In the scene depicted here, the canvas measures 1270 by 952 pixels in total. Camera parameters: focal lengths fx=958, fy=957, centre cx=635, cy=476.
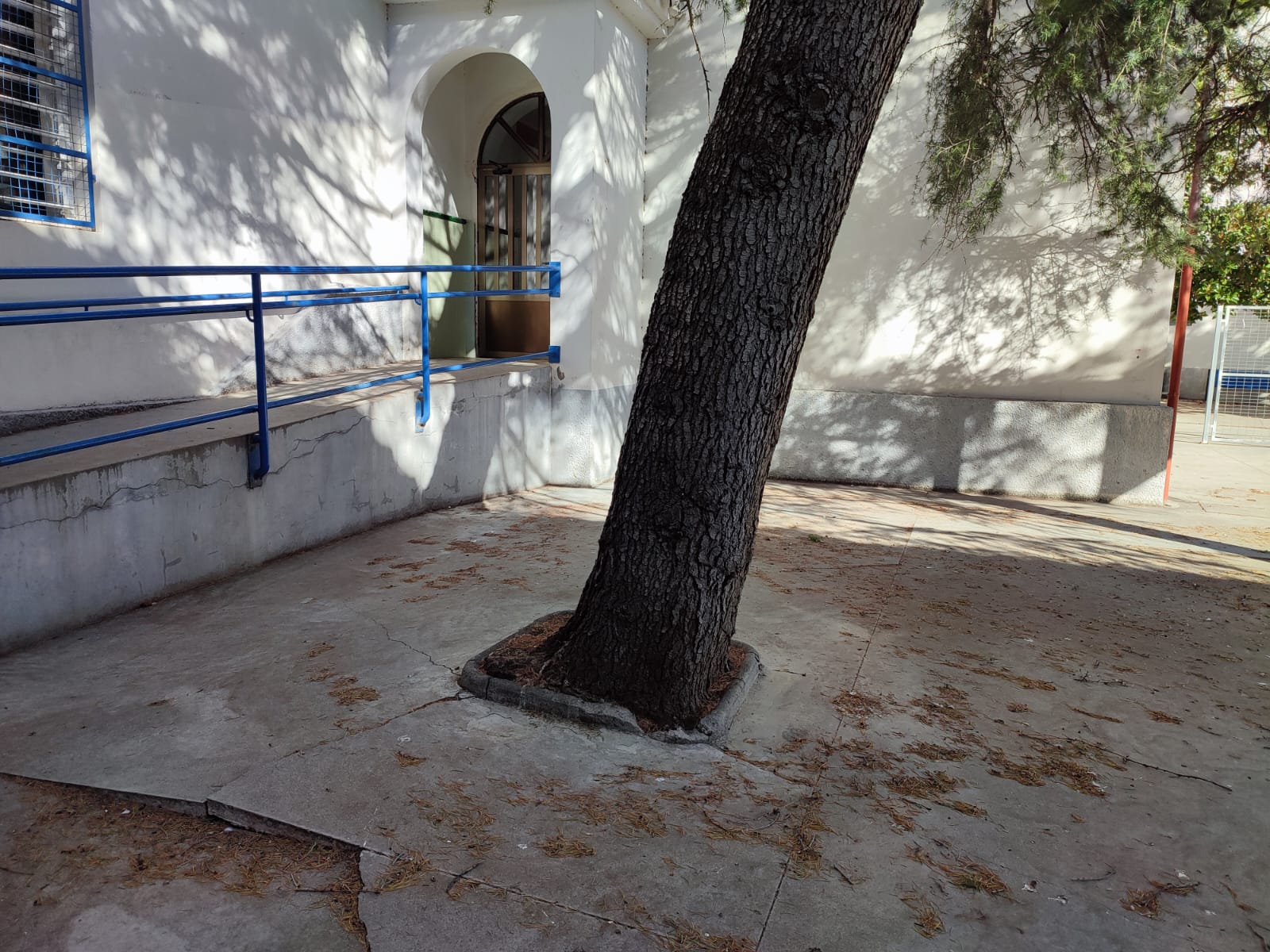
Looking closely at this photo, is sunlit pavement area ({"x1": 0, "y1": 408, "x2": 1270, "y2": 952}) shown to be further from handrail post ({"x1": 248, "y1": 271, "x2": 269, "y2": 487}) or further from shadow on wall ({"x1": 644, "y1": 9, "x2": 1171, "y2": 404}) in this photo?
shadow on wall ({"x1": 644, "y1": 9, "x2": 1171, "y2": 404})

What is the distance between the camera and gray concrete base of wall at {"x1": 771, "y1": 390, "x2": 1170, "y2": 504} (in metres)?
9.15

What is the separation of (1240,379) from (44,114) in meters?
18.0

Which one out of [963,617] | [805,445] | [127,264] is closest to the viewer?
[963,617]

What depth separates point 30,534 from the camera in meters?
4.21

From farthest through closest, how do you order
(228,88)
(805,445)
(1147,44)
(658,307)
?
1. (805,445)
2. (228,88)
3. (1147,44)
4. (658,307)

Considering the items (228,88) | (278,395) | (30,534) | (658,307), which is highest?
(228,88)

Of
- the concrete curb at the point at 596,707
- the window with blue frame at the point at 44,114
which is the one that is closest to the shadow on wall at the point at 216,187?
the window with blue frame at the point at 44,114

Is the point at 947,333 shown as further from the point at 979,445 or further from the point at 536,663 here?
the point at 536,663

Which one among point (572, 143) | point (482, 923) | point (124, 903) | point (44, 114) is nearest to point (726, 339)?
point (482, 923)

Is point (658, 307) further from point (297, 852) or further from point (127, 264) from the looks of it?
point (127, 264)

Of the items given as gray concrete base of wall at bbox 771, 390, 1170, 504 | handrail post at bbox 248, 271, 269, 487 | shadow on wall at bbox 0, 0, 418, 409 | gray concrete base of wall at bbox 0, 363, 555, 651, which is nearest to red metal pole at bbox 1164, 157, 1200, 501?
gray concrete base of wall at bbox 771, 390, 1170, 504

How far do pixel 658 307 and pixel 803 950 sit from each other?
2.14m

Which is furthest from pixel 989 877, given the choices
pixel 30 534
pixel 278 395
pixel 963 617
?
pixel 278 395

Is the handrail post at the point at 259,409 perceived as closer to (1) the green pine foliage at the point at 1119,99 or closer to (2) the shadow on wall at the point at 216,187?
(2) the shadow on wall at the point at 216,187
